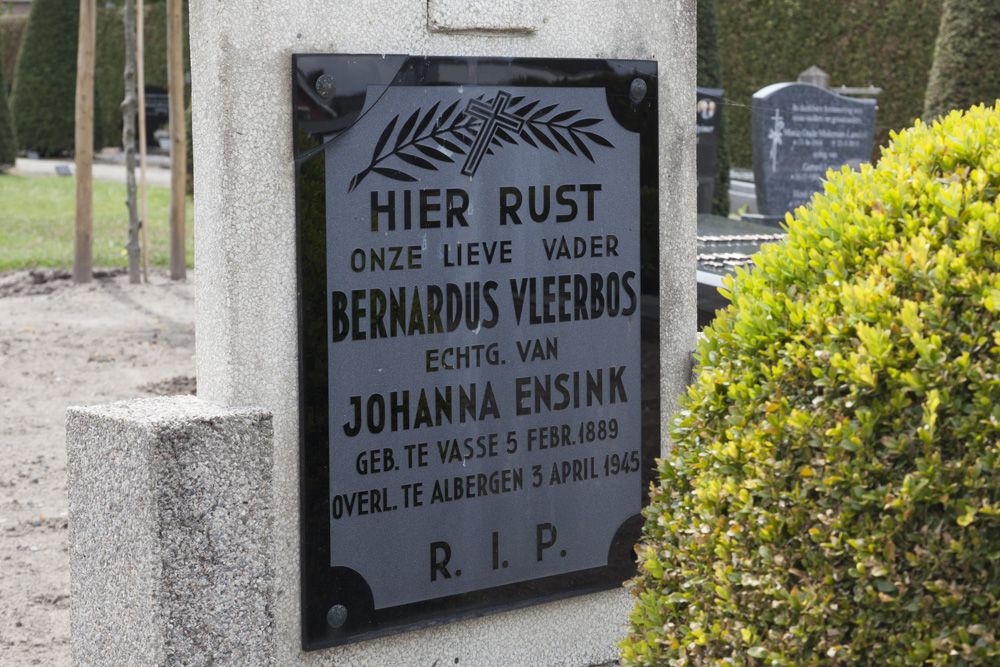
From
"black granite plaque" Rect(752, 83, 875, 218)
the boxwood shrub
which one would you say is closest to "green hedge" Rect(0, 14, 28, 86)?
"black granite plaque" Rect(752, 83, 875, 218)

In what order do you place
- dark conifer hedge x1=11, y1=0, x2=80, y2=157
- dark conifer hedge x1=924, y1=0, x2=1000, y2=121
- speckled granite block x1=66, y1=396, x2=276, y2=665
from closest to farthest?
1. speckled granite block x1=66, y1=396, x2=276, y2=665
2. dark conifer hedge x1=924, y1=0, x2=1000, y2=121
3. dark conifer hedge x1=11, y1=0, x2=80, y2=157

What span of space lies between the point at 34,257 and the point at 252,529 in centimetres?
950

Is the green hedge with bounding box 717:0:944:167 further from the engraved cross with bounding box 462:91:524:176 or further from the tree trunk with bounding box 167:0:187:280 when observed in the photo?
the engraved cross with bounding box 462:91:524:176

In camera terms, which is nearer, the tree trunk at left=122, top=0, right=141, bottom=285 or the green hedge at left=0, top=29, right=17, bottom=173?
the tree trunk at left=122, top=0, right=141, bottom=285

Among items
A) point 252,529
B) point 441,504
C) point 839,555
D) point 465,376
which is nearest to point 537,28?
point 465,376

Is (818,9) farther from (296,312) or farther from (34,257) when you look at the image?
(296,312)

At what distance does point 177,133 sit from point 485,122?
7.03m

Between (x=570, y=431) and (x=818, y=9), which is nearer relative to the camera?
(x=570, y=431)

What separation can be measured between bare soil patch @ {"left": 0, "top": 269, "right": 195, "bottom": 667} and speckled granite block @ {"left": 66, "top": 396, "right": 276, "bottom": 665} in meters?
1.12

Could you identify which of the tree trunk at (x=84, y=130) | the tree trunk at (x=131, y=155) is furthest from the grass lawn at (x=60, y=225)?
the tree trunk at (x=84, y=130)

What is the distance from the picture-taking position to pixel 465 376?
9.01 ft

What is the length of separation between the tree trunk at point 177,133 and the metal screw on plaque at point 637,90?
634 cm

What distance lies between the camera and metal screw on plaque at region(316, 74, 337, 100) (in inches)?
97.7

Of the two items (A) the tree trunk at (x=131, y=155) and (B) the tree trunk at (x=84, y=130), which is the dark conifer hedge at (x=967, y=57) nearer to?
(A) the tree trunk at (x=131, y=155)
